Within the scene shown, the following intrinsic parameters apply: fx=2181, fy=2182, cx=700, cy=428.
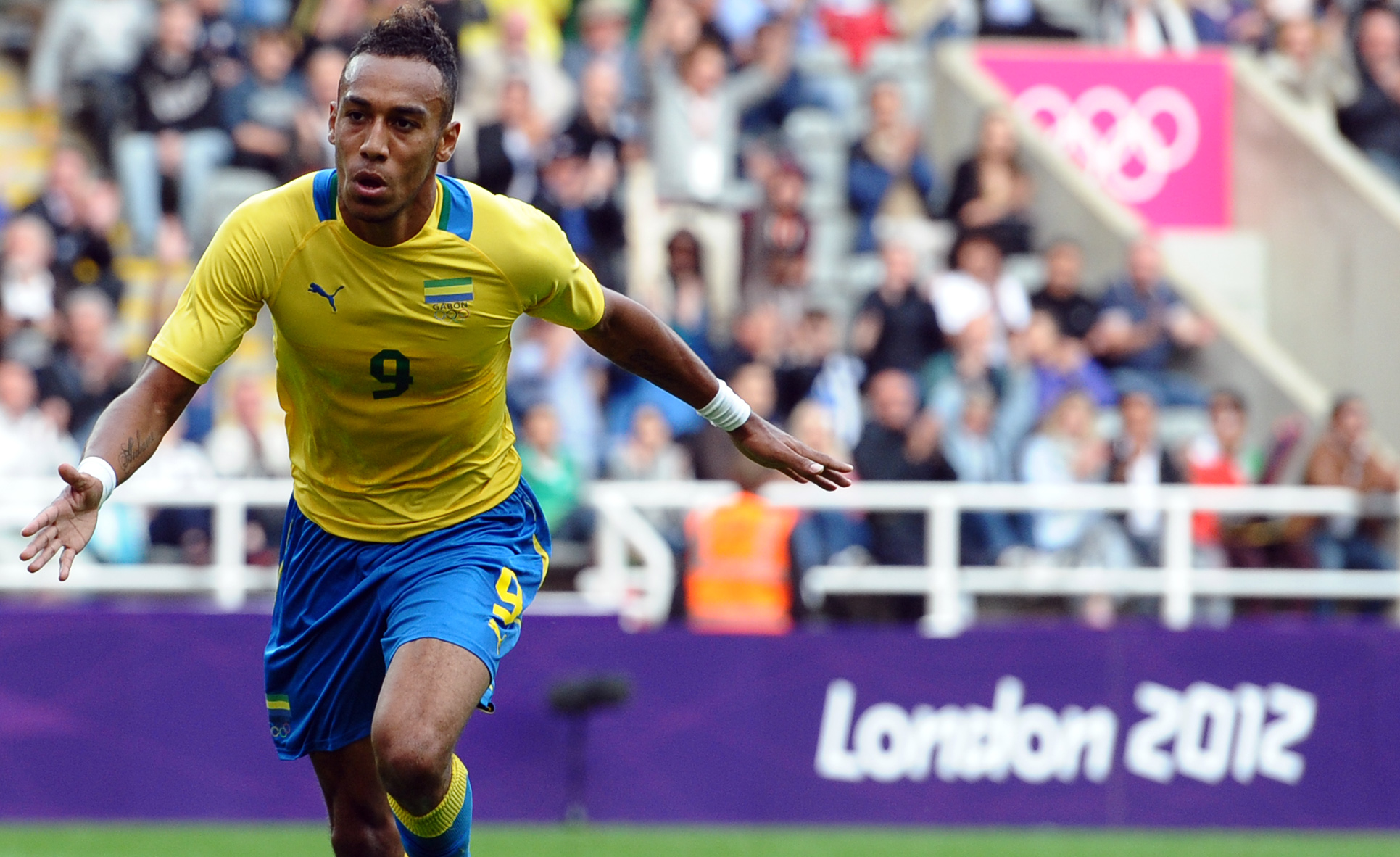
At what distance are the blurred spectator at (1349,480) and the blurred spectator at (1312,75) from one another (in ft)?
14.8

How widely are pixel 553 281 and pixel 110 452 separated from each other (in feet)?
4.38

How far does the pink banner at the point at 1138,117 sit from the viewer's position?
668 inches

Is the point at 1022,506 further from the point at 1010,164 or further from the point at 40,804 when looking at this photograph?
the point at 40,804

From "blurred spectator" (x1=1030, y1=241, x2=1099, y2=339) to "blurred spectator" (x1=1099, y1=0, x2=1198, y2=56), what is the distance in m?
3.52

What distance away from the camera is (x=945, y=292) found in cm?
1438

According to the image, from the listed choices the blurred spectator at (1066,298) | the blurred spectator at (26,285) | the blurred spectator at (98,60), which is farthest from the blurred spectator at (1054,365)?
the blurred spectator at (98,60)

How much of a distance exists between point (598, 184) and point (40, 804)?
5.19 metres

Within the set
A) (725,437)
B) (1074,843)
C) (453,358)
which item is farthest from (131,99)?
(453,358)

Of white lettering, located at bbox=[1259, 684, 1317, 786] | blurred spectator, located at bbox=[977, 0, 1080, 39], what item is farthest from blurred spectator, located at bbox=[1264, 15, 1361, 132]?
white lettering, located at bbox=[1259, 684, 1317, 786]

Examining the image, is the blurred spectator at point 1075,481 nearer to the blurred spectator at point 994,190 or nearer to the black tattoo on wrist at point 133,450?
the blurred spectator at point 994,190

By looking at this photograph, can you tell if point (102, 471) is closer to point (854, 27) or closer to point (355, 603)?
point (355, 603)

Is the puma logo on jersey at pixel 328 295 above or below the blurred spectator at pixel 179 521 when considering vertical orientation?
above

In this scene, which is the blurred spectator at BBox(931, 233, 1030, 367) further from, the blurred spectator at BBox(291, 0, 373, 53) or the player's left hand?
the player's left hand

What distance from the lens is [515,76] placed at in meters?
14.7
